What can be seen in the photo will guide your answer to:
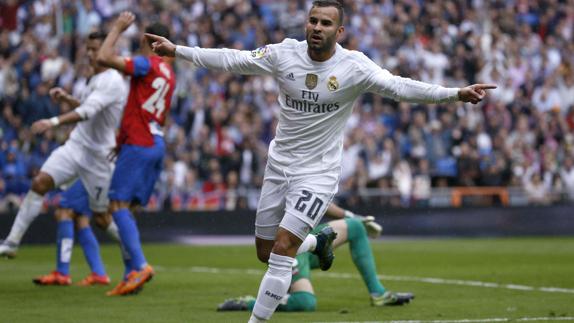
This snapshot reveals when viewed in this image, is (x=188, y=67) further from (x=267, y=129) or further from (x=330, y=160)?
(x=330, y=160)

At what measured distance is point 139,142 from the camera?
12086mm

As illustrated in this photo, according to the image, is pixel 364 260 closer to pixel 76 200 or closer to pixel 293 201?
pixel 293 201

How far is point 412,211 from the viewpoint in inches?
948

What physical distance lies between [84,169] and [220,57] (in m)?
4.87

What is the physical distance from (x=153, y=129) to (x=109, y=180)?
4.23ft

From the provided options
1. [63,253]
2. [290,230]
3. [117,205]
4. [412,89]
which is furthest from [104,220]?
[412,89]

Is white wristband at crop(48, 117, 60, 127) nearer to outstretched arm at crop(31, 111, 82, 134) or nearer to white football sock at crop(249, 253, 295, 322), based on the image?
outstretched arm at crop(31, 111, 82, 134)

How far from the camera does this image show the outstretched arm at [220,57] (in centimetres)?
862

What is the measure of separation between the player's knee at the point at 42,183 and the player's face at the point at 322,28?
515 cm

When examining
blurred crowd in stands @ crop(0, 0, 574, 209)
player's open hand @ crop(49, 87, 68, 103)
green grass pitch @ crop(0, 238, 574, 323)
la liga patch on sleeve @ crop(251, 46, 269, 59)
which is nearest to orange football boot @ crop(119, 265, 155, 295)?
green grass pitch @ crop(0, 238, 574, 323)

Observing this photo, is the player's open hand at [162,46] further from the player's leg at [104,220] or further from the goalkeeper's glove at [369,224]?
the player's leg at [104,220]

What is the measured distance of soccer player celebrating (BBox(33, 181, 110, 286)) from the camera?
12977mm

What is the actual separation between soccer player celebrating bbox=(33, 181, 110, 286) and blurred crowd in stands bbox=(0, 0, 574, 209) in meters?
8.90

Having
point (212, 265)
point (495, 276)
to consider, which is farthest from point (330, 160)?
point (212, 265)
